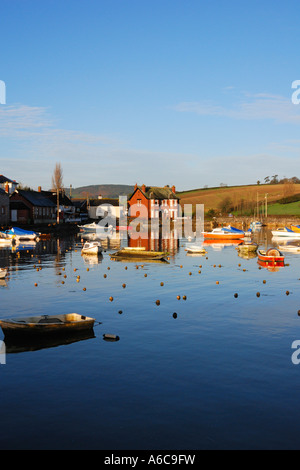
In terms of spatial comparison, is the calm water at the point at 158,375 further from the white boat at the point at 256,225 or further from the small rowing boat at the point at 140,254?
the white boat at the point at 256,225

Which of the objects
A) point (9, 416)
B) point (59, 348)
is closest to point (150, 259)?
point (59, 348)

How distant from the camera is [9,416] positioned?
16078mm

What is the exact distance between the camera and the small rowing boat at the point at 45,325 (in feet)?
79.5

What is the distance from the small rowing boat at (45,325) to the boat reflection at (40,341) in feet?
1.18

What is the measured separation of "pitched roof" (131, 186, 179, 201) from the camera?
538 ft

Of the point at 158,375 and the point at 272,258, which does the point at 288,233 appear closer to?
the point at 272,258

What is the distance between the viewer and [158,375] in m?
19.9

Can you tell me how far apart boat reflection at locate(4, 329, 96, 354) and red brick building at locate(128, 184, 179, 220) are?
139 m

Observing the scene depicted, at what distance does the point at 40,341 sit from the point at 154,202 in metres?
140

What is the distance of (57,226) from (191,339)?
101945 millimetres

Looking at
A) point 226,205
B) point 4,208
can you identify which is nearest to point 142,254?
point 4,208

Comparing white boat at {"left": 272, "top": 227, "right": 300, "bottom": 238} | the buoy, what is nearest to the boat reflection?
the buoy

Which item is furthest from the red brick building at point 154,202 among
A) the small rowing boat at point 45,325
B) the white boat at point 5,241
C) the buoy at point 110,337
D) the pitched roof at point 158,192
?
the buoy at point 110,337
